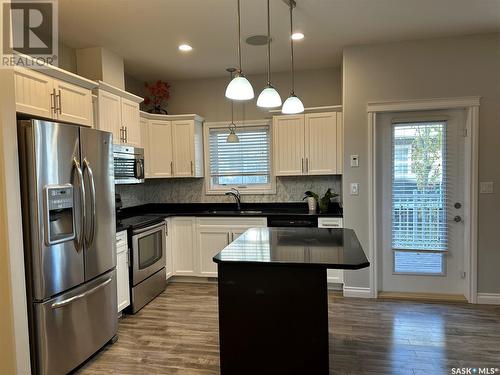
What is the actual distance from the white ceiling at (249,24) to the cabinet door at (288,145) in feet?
2.62

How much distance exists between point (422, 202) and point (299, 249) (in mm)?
2296

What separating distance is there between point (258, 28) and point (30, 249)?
269 cm

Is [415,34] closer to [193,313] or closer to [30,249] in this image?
[193,313]

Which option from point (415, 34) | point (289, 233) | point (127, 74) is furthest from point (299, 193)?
point (127, 74)

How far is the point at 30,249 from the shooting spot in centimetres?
219

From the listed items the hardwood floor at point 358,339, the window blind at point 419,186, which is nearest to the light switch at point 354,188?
the window blind at point 419,186

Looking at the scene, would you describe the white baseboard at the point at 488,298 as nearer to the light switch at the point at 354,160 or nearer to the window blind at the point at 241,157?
the light switch at the point at 354,160

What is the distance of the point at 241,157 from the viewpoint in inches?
198

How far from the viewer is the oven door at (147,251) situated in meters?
3.60

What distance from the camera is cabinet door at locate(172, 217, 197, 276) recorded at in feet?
14.9

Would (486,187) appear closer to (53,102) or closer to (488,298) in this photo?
(488,298)

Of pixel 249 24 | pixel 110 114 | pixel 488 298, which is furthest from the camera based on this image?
pixel 488 298

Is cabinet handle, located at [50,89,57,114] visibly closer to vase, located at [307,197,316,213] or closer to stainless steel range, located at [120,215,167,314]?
stainless steel range, located at [120,215,167,314]

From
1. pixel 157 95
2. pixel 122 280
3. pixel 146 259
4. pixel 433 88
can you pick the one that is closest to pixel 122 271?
pixel 122 280
